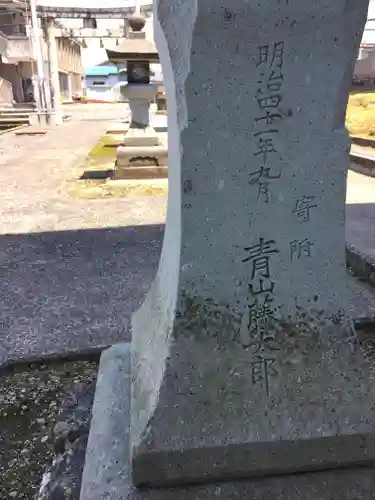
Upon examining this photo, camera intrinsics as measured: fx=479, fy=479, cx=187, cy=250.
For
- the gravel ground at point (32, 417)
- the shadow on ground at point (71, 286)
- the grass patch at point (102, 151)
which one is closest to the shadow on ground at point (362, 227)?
the shadow on ground at point (71, 286)

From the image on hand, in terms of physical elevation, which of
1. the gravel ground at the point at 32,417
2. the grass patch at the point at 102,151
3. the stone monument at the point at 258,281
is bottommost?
the grass patch at the point at 102,151

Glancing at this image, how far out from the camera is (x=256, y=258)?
1.55 metres

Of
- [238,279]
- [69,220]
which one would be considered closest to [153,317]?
[238,279]

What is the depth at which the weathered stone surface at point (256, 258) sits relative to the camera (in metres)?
1.38

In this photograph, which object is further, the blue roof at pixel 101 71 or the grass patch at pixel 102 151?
the blue roof at pixel 101 71

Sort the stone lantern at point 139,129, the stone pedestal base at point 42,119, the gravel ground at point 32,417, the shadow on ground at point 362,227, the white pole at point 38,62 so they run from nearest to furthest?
the gravel ground at point 32,417, the shadow on ground at point 362,227, the stone lantern at point 139,129, the white pole at point 38,62, the stone pedestal base at point 42,119

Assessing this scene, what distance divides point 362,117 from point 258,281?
13370 mm

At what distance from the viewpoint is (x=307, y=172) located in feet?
4.88

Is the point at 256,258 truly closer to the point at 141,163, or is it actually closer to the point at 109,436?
the point at 109,436

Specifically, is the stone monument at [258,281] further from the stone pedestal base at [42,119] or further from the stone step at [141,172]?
the stone pedestal base at [42,119]

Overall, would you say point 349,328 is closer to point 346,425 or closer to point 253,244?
point 346,425

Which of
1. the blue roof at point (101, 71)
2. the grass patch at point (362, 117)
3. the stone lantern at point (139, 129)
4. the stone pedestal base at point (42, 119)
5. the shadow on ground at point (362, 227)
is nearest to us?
the shadow on ground at point (362, 227)

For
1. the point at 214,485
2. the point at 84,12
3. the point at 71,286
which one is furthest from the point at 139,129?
the point at 84,12

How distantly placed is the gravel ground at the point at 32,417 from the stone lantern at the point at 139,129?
584cm
